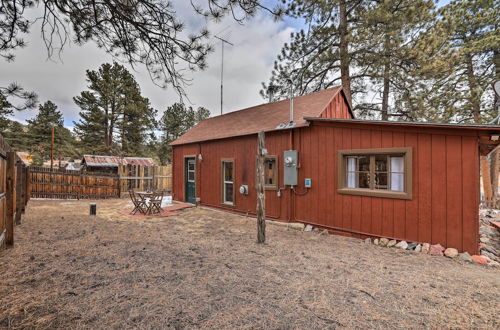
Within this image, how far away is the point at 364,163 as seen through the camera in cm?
539

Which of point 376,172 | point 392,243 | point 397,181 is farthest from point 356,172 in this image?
point 392,243

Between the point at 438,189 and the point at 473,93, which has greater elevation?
the point at 473,93

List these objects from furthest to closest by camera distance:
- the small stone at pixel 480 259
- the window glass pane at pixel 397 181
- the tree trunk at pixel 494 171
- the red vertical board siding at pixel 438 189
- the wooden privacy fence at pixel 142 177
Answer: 1. the wooden privacy fence at pixel 142 177
2. the tree trunk at pixel 494 171
3. the window glass pane at pixel 397 181
4. the red vertical board siding at pixel 438 189
5. the small stone at pixel 480 259

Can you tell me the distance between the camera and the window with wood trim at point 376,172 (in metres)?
4.77

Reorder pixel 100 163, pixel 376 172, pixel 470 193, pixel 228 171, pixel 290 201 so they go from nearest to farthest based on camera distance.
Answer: pixel 470 193 → pixel 376 172 → pixel 290 201 → pixel 228 171 → pixel 100 163

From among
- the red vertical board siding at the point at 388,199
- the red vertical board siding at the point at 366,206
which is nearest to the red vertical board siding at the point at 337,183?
the red vertical board siding at the point at 388,199

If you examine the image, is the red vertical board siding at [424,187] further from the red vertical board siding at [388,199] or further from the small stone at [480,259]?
the small stone at [480,259]

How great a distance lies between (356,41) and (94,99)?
71.1ft

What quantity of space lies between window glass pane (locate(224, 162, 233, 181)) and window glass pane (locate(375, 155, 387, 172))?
4.82 meters

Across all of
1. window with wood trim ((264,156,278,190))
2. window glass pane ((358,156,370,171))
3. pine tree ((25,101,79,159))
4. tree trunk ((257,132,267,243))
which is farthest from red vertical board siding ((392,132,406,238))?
pine tree ((25,101,79,159))

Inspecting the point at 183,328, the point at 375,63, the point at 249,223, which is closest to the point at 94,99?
the point at 249,223

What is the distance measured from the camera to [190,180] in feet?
33.5

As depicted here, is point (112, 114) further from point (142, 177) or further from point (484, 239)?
point (484, 239)

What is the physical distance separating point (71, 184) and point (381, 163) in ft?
43.9
